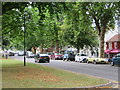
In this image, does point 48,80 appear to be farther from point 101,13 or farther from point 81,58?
point 81,58

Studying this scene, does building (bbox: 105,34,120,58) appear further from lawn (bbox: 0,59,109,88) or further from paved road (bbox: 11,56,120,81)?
lawn (bbox: 0,59,109,88)

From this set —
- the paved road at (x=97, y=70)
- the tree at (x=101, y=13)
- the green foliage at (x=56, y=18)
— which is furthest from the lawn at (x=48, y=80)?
the tree at (x=101, y=13)

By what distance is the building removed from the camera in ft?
170

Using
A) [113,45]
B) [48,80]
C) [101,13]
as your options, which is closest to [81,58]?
[101,13]

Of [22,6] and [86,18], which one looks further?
[86,18]

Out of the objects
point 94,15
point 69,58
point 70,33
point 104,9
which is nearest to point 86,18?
point 94,15

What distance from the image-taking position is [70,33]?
51.1 meters

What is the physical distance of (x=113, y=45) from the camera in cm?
5331

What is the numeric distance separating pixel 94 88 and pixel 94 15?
25.3m

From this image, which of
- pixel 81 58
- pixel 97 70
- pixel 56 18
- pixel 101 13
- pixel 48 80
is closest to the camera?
pixel 48 80

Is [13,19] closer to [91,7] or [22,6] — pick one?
[22,6]

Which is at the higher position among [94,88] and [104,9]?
[104,9]

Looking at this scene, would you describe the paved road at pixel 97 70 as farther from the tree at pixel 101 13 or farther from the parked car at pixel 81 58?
the parked car at pixel 81 58

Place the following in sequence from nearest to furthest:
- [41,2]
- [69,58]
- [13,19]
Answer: [41,2]
[13,19]
[69,58]
